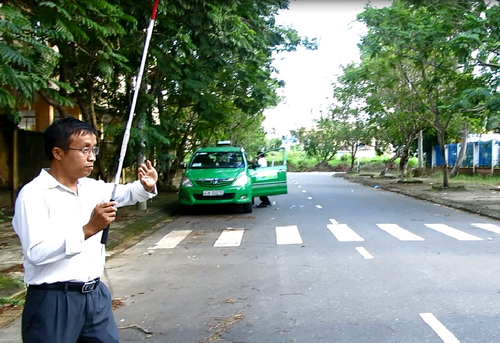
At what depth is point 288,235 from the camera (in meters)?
11.2

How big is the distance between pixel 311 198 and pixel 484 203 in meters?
6.71

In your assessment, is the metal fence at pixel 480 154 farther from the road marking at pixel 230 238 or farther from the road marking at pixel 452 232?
the road marking at pixel 230 238

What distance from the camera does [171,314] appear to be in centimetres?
578

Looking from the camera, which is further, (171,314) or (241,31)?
(241,31)

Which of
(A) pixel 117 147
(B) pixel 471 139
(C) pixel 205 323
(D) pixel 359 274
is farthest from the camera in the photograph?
(B) pixel 471 139

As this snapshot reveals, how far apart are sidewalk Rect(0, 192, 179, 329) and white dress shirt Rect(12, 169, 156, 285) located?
350cm

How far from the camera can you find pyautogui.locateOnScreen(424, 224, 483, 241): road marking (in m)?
10.4

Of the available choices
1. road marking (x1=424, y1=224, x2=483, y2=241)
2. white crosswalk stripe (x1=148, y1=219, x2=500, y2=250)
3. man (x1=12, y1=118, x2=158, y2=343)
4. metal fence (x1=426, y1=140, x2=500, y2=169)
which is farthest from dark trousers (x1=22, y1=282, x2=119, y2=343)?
metal fence (x1=426, y1=140, x2=500, y2=169)

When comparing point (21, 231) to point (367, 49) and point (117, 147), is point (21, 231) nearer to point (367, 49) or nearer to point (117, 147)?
point (117, 147)

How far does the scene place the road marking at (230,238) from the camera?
33.9 ft

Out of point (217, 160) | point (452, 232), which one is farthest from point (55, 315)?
point (217, 160)

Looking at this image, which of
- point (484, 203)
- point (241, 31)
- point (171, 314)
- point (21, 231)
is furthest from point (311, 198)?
point (21, 231)

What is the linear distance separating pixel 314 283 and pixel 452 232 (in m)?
5.51

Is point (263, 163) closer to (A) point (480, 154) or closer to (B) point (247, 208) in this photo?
(B) point (247, 208)
